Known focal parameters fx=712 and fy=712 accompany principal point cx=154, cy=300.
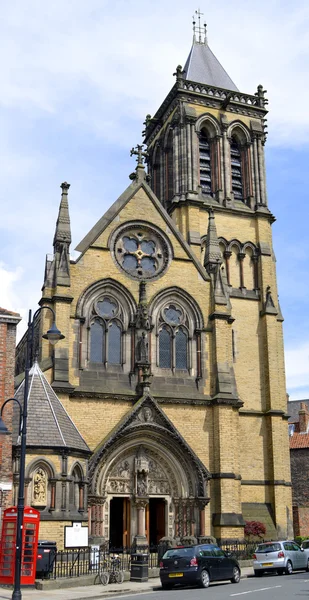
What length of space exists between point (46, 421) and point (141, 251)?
11.1m

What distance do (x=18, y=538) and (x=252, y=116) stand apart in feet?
114

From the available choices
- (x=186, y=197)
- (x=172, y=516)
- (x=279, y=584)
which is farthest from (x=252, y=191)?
(x=279, y=584)

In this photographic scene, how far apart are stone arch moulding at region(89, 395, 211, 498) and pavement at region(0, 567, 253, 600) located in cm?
765

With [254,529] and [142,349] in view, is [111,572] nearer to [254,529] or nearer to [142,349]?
[142,349]

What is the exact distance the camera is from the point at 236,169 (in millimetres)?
45344

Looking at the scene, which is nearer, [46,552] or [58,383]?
[46,552]

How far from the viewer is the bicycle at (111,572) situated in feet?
74.1

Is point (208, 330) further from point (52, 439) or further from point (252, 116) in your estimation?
point (252, 116)

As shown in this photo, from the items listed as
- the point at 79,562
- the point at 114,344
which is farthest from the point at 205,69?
the point at 79,562

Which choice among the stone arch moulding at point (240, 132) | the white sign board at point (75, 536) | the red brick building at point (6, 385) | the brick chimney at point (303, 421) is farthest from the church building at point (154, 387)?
the brick chimney at point (303, 421)

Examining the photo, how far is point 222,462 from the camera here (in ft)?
106

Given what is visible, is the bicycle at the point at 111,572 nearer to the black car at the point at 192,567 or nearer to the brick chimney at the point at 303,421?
the black car at the point at 192,567

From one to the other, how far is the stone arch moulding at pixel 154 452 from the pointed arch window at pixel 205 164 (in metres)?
17.1

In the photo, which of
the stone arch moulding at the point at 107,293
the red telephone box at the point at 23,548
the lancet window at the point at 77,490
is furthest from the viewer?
the stone arch moulding at the point at 107,293
